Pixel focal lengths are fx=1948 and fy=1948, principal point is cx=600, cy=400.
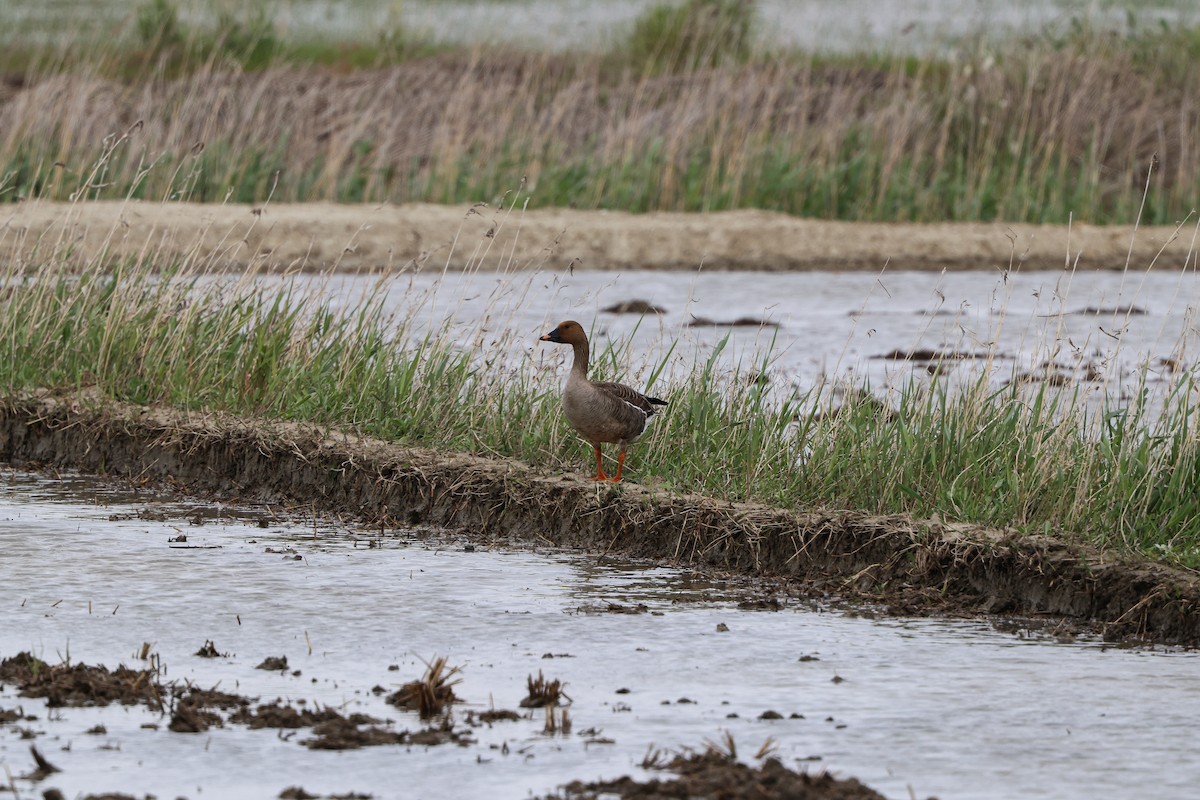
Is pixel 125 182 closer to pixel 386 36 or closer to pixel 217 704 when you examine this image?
pixel 386 36

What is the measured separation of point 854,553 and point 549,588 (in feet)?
4.03

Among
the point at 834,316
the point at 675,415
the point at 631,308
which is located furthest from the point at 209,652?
the point at 834,316

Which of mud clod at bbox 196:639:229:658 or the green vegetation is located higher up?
the green vegetation

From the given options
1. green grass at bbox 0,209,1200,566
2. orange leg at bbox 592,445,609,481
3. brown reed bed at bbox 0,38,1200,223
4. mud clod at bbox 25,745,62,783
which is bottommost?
A: mud clod at bbox 25,745,62,783

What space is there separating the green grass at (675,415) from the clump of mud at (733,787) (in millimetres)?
2735

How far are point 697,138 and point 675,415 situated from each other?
1257 cm

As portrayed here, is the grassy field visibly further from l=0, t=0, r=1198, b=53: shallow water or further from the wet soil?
the wet soil

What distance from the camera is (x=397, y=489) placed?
8.88 metres

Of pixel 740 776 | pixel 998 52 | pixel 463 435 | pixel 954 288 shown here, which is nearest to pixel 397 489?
pixel 463 435

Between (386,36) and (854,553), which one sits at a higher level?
(386,36)

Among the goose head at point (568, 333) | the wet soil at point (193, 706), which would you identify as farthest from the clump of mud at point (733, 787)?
the goose head at point (568, 333)

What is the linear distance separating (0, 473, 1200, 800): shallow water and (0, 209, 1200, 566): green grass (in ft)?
2.83

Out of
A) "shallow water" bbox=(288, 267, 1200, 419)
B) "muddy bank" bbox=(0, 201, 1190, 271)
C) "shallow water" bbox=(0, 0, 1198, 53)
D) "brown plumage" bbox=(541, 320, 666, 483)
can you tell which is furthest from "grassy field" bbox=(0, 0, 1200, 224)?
"brown plumage" bbox=(541, 320, 666, 483)

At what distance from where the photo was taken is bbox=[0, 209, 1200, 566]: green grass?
25.4 ft
